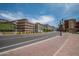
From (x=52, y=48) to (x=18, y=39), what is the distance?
692mm

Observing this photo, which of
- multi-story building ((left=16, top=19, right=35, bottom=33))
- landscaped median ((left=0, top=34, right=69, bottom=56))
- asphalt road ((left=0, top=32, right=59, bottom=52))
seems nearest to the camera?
landscaped median ((left=0, top=34, right=69, bottom=56))

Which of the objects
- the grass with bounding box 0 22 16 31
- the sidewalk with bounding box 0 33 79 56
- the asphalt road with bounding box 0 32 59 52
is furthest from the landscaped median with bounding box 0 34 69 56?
the grass with bounding box 0 22 16 31

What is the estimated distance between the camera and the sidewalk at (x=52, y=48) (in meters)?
3.97

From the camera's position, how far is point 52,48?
4082mm

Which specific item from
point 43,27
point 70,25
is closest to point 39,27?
point 43,27

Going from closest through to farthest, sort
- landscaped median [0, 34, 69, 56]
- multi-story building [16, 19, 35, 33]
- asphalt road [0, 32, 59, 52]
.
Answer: landscaped median [0, 34, 69, 56], asphalt road [0, 32, 59, 52], multi-story building [16, 19, 35, 33]

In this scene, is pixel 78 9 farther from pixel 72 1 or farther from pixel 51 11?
pixel 51 11

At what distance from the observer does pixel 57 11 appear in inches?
162

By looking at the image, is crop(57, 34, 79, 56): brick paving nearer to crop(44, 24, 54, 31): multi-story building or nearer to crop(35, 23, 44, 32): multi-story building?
crop(44, 24, 54, 31): multi-story building

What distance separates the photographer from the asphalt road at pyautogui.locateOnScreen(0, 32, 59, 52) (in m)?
4.07

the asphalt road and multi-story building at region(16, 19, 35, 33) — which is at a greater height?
multi-story building at region(16, 19, 35, 33)

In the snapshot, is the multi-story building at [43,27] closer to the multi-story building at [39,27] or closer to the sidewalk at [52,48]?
the multi-story building at [39,27]

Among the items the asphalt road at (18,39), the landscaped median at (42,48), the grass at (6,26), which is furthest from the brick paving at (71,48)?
the grass at (6,26)

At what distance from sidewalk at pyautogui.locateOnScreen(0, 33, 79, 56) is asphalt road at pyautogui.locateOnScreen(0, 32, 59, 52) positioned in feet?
0.37
